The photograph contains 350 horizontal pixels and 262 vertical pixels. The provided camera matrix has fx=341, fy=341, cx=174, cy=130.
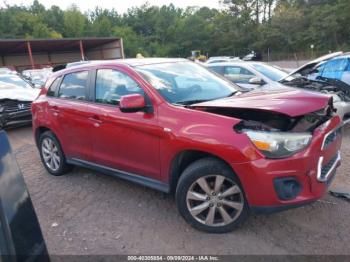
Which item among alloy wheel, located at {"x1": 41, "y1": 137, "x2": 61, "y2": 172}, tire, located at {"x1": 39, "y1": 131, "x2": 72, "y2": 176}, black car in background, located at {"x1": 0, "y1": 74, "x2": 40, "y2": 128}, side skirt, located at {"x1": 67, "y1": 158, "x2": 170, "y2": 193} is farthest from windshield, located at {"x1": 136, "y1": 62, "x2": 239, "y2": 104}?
black car in background, located at {"x1": 0, "y1": 74, "x2": 40, "y2": 128}

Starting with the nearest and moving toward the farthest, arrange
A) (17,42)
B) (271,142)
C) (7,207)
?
1. (7,207)
2. (271,142)
3. (17,42)

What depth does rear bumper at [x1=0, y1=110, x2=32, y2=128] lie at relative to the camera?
894 centimetres

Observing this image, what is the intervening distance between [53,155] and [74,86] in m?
1.22

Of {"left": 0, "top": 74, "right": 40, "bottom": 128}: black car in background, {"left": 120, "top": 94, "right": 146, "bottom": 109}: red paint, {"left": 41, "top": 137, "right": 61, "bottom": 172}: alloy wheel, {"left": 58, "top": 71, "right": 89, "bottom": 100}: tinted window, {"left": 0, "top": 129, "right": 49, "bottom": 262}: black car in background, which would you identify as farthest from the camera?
{"left": 0, "top": 74, "right": 40, "bottom": 128}: black car in background

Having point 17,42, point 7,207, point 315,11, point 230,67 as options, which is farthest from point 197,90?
point 315,11

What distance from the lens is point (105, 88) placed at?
423 centimetres

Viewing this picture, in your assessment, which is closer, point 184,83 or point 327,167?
point 327,167

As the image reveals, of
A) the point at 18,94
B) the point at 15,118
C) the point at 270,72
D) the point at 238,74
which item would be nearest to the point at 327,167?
the point at 238,74

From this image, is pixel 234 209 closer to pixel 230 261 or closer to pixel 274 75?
pixel 230 261

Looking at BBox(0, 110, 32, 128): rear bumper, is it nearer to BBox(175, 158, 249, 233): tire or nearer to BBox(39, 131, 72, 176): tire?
BBox(39, 131, 72, 176): tire

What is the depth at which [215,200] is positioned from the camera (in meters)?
3.29

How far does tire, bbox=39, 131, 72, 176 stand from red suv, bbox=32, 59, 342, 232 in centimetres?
61

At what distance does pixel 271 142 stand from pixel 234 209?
785mm

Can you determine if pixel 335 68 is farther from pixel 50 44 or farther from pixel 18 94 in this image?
pixel 50 44
